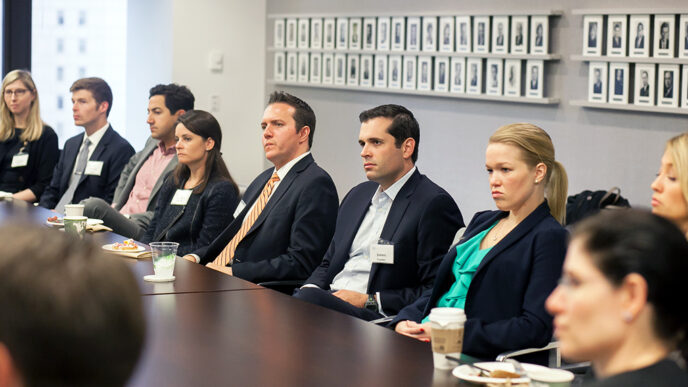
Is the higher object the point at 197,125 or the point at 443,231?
the point at 197,125

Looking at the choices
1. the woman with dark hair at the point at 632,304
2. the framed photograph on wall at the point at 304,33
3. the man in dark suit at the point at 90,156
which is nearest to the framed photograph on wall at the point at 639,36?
the framed photograph on wall at the point at 304,33

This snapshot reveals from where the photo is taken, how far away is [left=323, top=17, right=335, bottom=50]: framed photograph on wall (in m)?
7.47

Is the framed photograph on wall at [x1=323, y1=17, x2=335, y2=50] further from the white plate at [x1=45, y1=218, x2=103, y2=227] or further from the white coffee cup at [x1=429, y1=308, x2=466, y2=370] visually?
the white coffee cup at [x1=429, y1=308, x2=466, y2=370]

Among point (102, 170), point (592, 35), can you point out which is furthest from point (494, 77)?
point (102, 170)

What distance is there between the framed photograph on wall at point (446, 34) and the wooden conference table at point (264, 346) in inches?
144

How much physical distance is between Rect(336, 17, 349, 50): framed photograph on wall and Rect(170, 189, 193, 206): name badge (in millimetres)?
2992

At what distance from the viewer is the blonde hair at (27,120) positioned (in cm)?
672

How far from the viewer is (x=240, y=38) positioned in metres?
8.15

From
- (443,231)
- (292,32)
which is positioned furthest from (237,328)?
(292,32)

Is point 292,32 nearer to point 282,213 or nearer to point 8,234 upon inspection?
point 282,213

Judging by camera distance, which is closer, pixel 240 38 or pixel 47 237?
pixel 47 237

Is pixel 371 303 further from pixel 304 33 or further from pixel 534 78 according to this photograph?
pixel 304 33

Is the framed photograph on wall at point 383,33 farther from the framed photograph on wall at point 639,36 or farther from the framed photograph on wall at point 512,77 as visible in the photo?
the framed photograph on wall at point 639,36

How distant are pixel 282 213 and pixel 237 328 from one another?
1.58 metres
